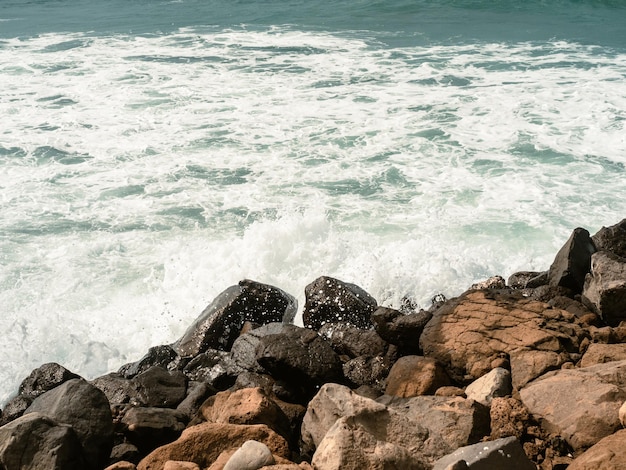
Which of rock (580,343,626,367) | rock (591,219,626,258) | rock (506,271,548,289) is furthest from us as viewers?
rock (506,271,548,289)

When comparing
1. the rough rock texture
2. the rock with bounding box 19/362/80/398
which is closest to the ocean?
the rock with bounding box 19/362/80/398

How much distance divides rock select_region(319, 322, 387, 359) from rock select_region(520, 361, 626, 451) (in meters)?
1.91

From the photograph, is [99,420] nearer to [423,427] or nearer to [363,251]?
[423,427]

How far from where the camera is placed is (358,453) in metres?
3.58

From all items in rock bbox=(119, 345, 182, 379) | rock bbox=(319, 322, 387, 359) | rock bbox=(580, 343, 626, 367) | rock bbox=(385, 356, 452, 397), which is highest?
rock bbox=(580, 343, 626, 367)

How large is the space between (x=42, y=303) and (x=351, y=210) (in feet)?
15.8

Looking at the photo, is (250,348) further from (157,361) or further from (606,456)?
→ (606,456)

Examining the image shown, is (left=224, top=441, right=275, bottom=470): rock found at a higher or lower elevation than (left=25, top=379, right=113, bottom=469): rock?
higher

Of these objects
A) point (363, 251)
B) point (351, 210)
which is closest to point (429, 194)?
point (351, 210)

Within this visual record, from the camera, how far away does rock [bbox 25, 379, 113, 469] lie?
15.6ft

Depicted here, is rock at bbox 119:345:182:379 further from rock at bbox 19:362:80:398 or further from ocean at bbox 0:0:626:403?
ocean at bbox 0:0:626:403

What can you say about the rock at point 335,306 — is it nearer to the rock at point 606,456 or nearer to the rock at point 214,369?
the rock at point 214,369

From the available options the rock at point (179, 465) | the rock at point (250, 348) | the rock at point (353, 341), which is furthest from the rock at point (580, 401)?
the rock at point (250, 348)

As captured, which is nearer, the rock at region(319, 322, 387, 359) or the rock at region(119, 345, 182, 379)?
the rock at region(319, 322, 387, 359)
